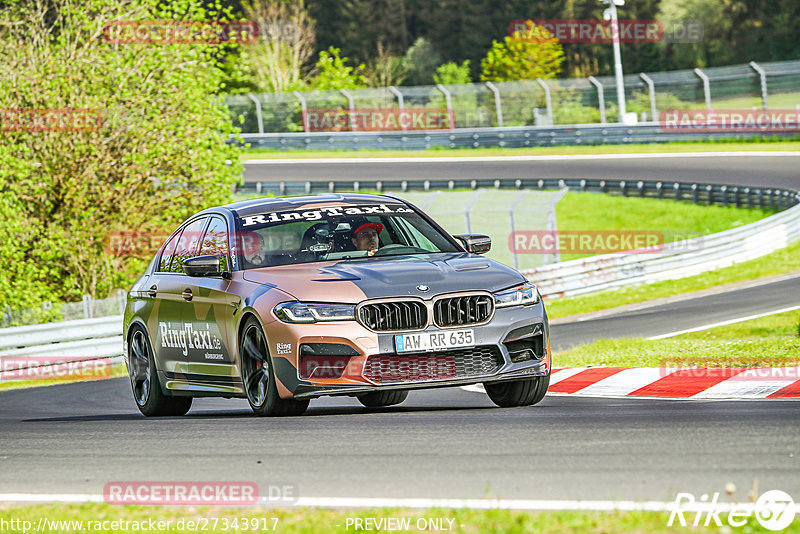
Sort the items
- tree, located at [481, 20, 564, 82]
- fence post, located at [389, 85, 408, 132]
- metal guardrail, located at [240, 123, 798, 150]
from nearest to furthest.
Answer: metal guardrail, located at [240, 123, 798, 150]
fence post, located at [389, 85, 408, 132]
tree, located at [481, 20, 564, 82]

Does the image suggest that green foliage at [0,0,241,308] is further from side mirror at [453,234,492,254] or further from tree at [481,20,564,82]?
tree at [481,20,564,82]

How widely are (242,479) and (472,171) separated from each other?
3862cm

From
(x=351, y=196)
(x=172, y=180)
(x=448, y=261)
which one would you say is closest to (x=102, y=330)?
(x=172, y=180)

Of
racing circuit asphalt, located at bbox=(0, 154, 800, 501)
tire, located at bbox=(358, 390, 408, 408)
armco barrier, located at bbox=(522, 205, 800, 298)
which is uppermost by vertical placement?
racing circuit asphalt, located at bbox=(0, 154, 800, 501)

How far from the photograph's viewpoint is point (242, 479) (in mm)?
6207

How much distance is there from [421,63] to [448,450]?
8478cm

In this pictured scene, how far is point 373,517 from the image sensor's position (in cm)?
502

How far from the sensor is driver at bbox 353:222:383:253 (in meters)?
9.31

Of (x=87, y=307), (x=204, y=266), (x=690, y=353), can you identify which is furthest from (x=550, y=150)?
(x=204, y=266)

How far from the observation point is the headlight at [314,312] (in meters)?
8.10

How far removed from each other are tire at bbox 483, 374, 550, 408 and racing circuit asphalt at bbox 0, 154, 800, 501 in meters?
0.11

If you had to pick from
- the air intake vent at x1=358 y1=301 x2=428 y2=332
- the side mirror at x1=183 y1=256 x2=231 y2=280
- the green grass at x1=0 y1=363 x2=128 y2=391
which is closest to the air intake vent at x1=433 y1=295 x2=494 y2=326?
the air intake vent at x1=358 y1=301 x2=428 y2=332

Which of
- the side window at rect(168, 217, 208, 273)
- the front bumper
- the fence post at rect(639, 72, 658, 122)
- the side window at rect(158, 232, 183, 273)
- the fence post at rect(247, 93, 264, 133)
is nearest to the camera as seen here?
the front bumper

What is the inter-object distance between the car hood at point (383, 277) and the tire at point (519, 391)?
2.61 ft
